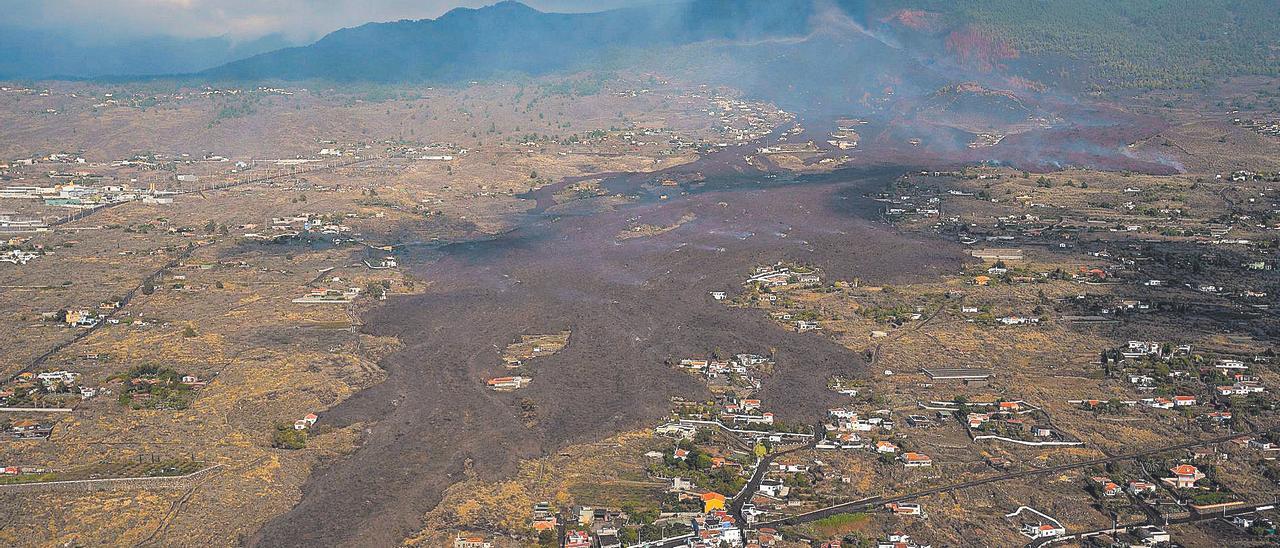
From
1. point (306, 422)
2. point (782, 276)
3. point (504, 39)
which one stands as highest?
point (306, 422)

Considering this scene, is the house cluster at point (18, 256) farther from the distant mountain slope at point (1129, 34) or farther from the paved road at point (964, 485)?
the distant mountain slope at point (1129, 34)

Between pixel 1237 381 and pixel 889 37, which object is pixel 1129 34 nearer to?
pixel 889 37

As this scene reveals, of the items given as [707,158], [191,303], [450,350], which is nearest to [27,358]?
[191,303]

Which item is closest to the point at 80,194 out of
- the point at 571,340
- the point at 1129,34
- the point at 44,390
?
the point at 44,390

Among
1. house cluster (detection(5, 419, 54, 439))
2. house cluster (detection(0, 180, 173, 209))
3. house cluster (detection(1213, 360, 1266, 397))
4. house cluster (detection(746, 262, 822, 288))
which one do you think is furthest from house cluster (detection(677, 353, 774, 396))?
house cluster (detection(0, 180, 173, 209))

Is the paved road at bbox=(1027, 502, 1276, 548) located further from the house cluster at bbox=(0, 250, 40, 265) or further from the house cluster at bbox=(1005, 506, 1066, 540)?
the house cluster at bbox=(0, 250, 40, 265)
